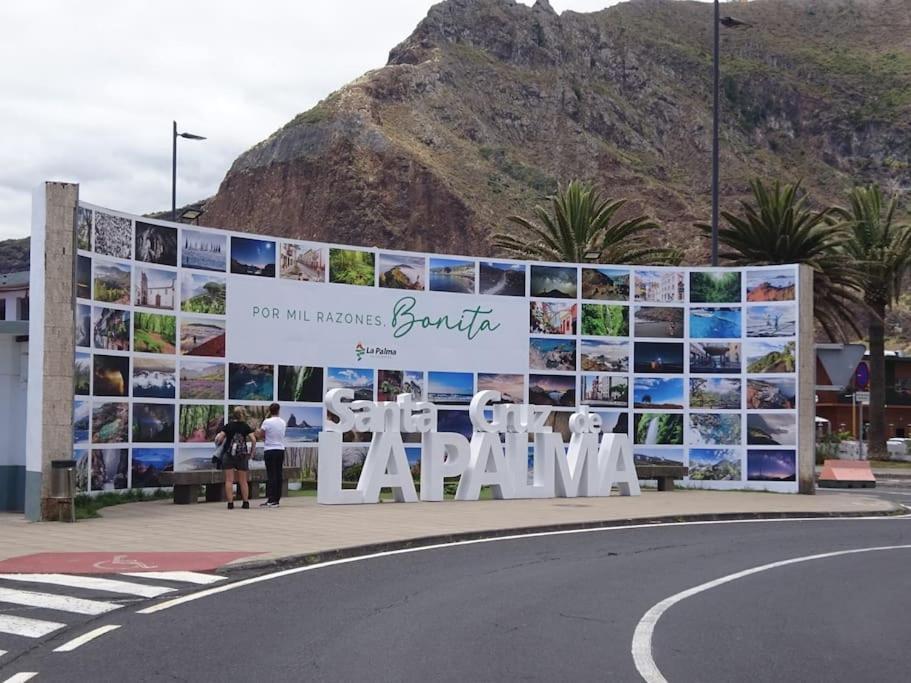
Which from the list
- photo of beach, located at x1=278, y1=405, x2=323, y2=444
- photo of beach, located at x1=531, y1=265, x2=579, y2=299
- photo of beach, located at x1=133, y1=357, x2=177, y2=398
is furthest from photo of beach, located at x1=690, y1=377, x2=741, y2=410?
photo of beach, located at x1=133, y1=357, x2=177, y2=398

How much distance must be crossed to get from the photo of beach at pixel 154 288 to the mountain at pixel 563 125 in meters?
63.0

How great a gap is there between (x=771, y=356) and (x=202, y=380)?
1307 centimetres

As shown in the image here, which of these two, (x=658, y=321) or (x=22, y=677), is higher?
(x=658, y=321)

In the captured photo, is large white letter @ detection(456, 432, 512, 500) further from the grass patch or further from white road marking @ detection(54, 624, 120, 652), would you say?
white road marking @ detection(54, 624, 120, 652)

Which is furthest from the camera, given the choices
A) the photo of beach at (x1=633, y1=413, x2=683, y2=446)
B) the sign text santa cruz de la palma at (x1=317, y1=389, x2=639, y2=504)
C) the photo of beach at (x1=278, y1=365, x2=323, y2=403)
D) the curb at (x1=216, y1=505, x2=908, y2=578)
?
the photo of beach at (x1=633, y1=413, x2=683, y2=446)

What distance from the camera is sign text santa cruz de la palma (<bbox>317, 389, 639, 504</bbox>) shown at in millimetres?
21984

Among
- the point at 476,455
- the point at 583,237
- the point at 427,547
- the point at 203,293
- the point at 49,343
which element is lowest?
the point at 427,547

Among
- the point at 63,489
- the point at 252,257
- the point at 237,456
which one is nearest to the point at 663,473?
the point at 252,257

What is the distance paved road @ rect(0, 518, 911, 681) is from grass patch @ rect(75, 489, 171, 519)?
6.86 m

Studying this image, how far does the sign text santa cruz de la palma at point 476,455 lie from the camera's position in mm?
21984

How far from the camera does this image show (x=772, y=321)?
29000 mm

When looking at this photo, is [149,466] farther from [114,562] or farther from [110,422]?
[114,562]

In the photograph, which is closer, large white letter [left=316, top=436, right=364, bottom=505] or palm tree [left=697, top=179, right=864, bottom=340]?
large white letter [left=316, top=436, right=364, bottom=505]

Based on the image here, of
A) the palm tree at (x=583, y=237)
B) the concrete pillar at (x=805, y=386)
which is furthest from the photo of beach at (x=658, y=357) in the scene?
the palm tree at (x=583, y=237)
